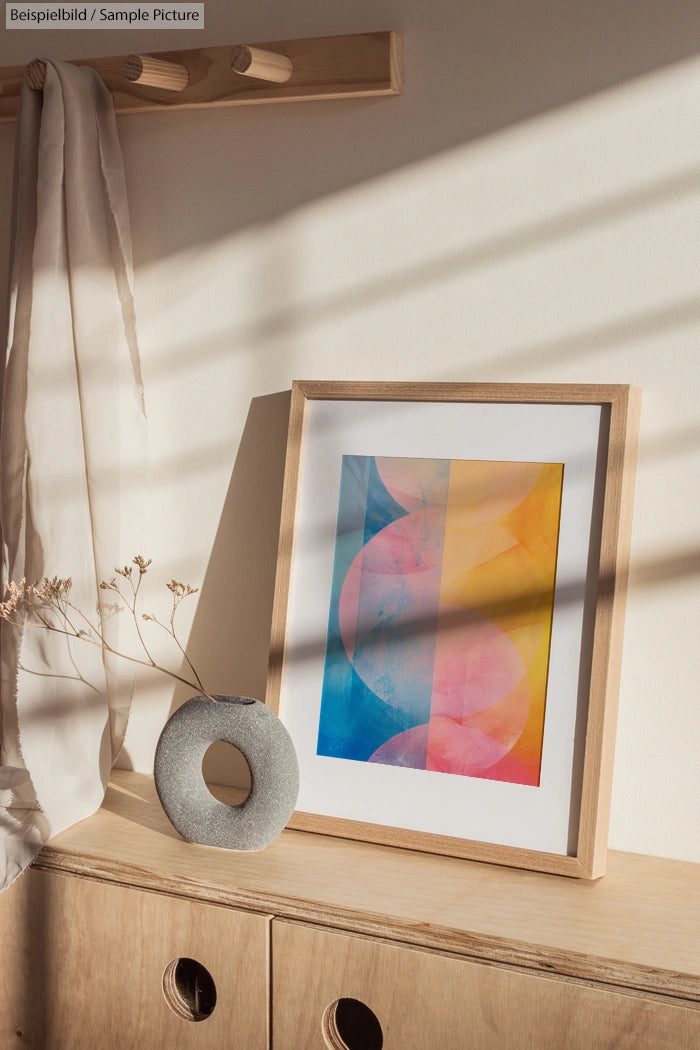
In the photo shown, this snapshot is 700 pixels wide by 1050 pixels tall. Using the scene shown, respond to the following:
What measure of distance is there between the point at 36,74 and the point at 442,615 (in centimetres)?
106

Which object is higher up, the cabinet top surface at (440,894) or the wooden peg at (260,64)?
the wooden peg at (260,64)

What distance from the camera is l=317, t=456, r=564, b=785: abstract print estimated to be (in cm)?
136

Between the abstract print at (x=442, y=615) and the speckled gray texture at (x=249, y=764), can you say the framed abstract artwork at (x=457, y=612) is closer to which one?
the abstract print at (x=442, y=615)

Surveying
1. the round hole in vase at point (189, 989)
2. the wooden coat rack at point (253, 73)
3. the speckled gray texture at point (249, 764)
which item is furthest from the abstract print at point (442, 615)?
the wooden coat rack at point (253, 73)

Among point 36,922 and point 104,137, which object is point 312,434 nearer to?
point 104,137

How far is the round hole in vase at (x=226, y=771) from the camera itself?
1.61 meters

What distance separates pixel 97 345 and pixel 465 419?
1.97ft

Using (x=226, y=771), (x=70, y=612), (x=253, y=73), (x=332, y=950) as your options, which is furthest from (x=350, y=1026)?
(x=253, y=73)

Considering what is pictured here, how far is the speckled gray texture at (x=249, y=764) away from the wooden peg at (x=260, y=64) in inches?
35.0

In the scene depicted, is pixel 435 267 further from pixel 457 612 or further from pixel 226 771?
pixel 226 771

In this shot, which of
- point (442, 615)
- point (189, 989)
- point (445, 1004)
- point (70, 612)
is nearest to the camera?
point (445, 1004)

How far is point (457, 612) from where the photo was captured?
4.59 feet

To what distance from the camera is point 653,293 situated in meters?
1.35

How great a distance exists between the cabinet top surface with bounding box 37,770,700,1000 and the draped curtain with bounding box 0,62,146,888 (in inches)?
6.5
